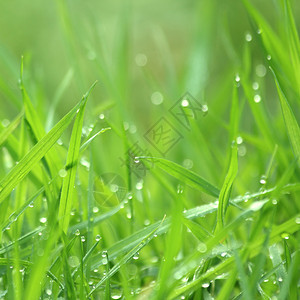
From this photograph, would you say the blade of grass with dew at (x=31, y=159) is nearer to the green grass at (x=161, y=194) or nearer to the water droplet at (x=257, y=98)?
the green grass at (x=161, y=194)

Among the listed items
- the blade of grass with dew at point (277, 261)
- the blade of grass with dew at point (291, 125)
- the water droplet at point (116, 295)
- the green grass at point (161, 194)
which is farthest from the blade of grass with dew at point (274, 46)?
the water droplet at point (116, 295)

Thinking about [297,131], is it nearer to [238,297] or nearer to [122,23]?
[238,297]

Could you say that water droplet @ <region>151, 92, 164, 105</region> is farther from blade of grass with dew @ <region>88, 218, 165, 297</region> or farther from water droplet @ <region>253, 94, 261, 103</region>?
blade of grass with dew @ <region>88, 218, 165, 297</region>

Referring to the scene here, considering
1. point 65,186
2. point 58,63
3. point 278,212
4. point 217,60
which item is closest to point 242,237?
point 278,212

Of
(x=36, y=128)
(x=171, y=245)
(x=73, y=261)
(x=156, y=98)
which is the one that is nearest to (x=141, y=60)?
(x=156, y=98)

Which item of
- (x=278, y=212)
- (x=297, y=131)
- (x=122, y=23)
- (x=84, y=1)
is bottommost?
(x=278, y=212)

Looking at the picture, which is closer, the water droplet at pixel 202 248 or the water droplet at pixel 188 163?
the water droplet at pixel 202 248

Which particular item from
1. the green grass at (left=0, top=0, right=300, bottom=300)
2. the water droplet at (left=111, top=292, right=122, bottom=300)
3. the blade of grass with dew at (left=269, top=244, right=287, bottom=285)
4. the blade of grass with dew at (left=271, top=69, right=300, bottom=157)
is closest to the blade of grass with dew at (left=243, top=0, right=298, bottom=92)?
the green grass at (left=0, top=0, right=300, bottom=300)

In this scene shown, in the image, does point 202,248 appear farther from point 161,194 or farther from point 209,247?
point 161,194
